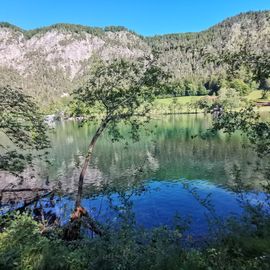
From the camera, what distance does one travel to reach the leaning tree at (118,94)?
20.1m

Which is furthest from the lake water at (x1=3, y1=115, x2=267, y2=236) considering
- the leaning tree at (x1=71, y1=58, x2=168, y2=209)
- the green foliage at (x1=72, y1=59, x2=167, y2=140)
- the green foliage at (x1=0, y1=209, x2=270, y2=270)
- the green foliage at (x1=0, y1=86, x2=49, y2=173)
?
the green foliage at (x1=0, y1=209, x2=270, y2=270)

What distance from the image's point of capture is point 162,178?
47.8m

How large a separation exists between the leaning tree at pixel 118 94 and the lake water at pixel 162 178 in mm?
1713

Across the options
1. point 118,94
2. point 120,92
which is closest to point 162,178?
point 118,94

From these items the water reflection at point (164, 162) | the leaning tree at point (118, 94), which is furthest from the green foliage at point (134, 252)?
the water reflection at point (164, 162)

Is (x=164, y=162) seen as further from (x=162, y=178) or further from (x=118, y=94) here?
(x=118, y=94)

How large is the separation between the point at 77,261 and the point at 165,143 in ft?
245

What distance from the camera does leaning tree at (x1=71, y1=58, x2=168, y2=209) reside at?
65.8 ft

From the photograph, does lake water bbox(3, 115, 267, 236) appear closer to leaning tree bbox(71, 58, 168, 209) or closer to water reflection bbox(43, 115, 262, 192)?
water reflection bbox(43, 115, 262, 192)

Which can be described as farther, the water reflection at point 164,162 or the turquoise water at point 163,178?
the water reflection at point 164,162

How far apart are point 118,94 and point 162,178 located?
2876 cm

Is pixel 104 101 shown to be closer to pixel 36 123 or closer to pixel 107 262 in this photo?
pixel 36 123

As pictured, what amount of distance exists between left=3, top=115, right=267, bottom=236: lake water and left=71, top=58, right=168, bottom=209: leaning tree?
171 centimetres

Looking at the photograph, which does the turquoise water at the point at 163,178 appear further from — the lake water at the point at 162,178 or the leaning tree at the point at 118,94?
the leaning tree at the point at 118,94
